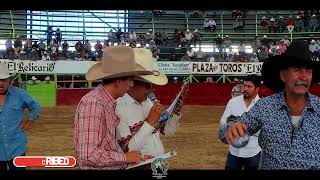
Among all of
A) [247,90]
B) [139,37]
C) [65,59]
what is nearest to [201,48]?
[139,37]

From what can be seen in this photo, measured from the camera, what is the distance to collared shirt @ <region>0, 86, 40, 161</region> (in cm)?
484

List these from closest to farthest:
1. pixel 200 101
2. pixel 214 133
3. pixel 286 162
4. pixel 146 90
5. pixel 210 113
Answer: pixel 286 162, pixel 146 90, pixel 214 133, pixel 210 113, pixel 200 101

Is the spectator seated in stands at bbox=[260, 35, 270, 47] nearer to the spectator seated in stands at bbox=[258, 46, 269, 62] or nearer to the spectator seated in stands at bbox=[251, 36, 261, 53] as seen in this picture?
the spectator seated in stands at bbox=[251, 36, 261, 53]

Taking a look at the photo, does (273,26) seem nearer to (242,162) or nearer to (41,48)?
(41,48)

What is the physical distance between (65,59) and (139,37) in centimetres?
434

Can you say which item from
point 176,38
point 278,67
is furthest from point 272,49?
point 278,67

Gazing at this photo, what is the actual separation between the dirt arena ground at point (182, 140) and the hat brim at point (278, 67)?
17.0 ft

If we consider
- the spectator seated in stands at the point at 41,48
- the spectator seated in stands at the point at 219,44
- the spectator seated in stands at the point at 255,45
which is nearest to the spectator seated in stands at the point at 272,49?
the spectator seated in stands at the point at 255,45

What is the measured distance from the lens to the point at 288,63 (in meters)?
2.69

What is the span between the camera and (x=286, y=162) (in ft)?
8.36

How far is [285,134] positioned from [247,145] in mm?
2850

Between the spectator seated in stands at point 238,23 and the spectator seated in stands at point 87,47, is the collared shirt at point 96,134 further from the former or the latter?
the spectator seated in stands at point 238,23
